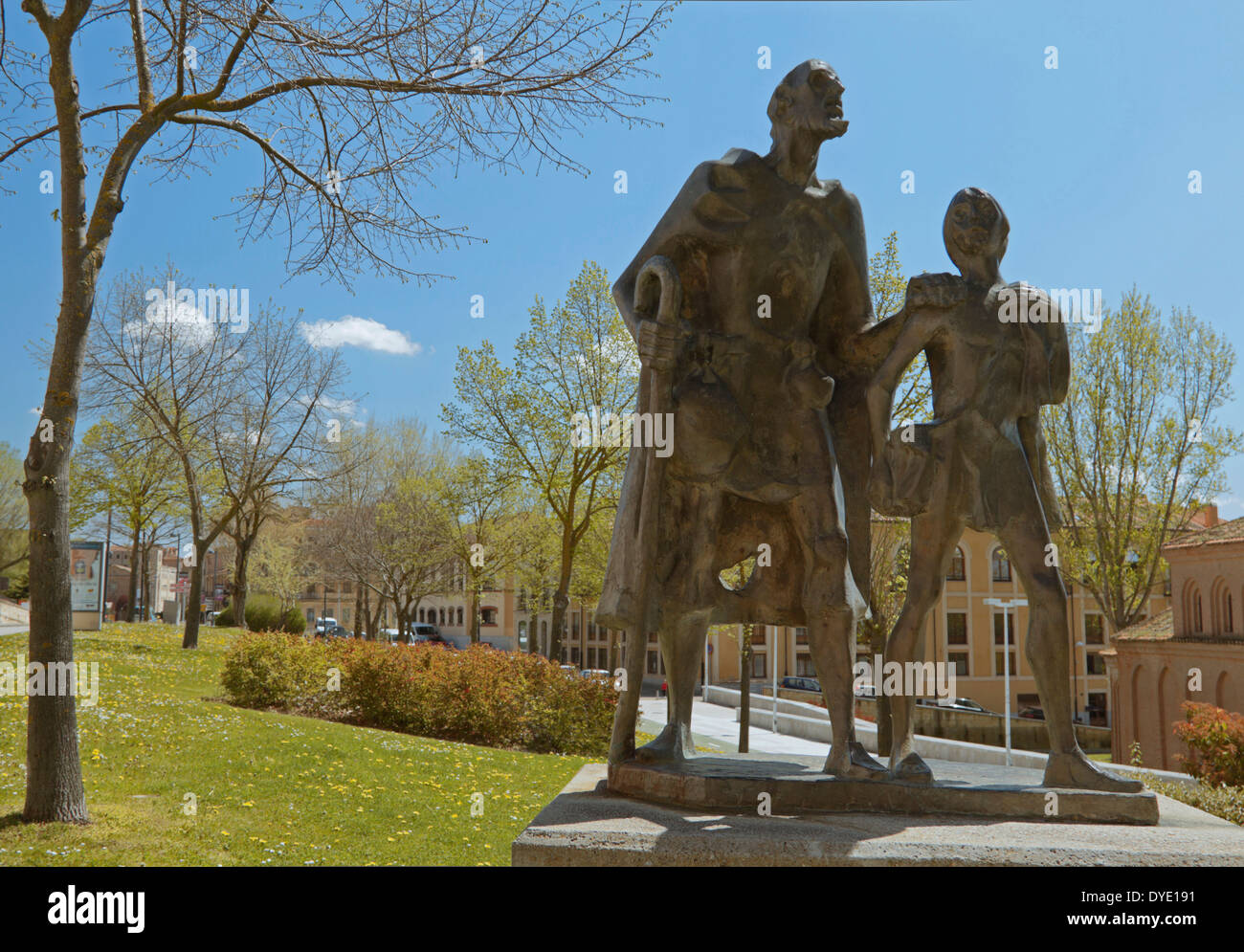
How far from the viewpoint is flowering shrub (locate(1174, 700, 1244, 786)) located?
12.5 meters

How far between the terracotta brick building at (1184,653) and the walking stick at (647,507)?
23698 millimetres

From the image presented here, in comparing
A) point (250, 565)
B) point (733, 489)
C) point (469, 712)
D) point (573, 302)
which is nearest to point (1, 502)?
point (250, 565)

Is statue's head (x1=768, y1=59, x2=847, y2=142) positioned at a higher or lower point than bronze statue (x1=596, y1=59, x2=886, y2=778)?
higher

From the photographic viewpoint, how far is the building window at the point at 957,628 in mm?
56713

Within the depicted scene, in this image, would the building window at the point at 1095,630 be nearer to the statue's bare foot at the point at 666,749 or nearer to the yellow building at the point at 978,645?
the yellow building at the point at 978,645

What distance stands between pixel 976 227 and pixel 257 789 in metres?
→ 9.05

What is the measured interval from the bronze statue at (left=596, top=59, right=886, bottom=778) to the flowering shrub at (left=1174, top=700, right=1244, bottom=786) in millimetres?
10398

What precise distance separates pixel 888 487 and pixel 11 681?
1393 centimetres

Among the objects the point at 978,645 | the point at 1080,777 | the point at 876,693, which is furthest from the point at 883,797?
the point at 978,645

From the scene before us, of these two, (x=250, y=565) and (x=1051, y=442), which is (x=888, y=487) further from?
(x=250, y=565)

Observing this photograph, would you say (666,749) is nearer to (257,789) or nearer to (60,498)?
(60,498)

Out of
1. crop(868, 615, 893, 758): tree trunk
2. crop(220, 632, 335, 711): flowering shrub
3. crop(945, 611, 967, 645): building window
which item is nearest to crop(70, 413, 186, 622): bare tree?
crop(220, 632, 335, 711): flowering shrub

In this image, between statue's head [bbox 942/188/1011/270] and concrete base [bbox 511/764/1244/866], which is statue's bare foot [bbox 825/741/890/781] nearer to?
concrete base [bbox 511/764/1244/866]

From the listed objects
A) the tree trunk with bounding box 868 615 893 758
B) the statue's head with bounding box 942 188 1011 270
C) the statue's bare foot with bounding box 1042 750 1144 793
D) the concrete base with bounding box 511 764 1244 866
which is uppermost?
the statue's head with bounding box 942 188 1011 270
